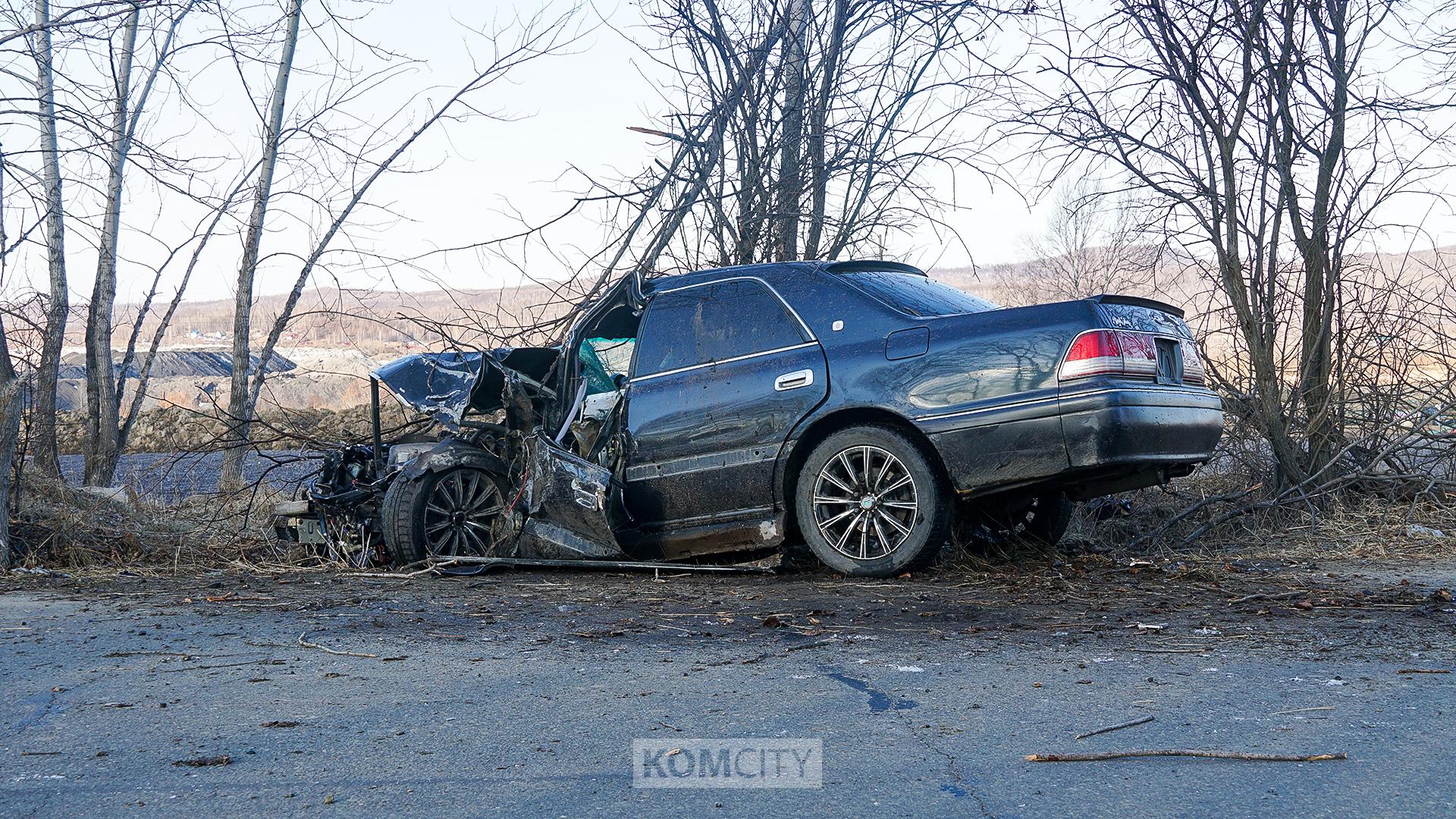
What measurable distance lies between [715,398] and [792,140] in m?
4.72

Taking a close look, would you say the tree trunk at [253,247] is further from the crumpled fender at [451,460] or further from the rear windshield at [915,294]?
the rear windshield at [915,294]

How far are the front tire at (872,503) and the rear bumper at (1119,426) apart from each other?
79cm

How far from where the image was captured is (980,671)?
4.32m

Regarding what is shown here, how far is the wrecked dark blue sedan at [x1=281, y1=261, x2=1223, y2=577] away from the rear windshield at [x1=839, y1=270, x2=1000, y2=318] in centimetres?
2

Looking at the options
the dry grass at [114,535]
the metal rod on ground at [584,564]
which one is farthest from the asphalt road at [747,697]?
the dry grass at [114,535]

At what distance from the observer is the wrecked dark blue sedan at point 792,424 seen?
6.09m

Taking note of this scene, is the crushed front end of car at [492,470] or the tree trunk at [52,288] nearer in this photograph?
the crushed front end of car at [492,470]

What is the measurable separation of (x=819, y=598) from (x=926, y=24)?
271 inches

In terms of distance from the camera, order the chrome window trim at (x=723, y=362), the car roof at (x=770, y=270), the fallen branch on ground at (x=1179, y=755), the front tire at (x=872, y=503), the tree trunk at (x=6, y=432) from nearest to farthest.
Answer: the fallen branch on ground at (x=1179, y=755) → the front tire at (x=872, y=503) → the chrome window trim at (x=723, y=362) → the car roof at (x=770, y=270) → the tree trunk at (x=6, y=432)

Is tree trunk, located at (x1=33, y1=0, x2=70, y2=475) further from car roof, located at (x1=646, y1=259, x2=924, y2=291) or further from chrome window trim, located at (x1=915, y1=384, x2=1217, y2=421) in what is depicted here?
chrome window trim, located at (x1=915, y1=384, x2=1217, y2=421)

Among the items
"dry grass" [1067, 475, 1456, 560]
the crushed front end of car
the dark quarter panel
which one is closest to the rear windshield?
the dark quarter panel

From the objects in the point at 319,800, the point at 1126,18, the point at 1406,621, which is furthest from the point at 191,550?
the point at 1126,18

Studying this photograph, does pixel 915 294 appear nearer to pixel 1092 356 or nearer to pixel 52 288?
pixel 1092 356

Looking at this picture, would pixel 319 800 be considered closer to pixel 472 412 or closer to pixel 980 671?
pixel 980 671
